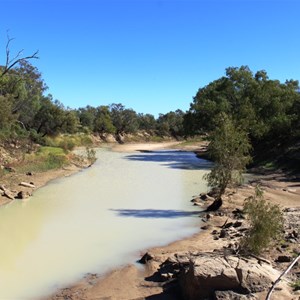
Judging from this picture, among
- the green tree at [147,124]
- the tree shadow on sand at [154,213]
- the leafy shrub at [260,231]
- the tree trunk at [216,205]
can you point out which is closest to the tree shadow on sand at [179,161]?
the tree shadow on sand at [154,213]

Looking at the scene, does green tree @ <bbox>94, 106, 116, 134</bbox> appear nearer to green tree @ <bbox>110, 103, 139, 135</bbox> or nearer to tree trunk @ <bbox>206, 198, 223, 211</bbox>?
green tree @ <bbox>110, 103, 139, 135</bbox>

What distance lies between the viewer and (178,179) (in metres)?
34.3

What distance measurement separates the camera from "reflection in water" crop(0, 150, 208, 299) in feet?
41.3

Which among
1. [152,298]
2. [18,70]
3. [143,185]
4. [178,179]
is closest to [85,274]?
[152,298]

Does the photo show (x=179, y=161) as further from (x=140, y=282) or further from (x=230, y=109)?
(x=140, y=282)

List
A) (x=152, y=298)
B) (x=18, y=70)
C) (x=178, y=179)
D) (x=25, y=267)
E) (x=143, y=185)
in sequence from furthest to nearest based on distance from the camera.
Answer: (x=18, y=70)
(x=178, y=179)
(x=143, y=185)
(x=25, y=267)
(x=152, y=298)

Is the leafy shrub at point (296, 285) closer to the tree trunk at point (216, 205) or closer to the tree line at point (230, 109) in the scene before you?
the tree trunk at point (216, 205)

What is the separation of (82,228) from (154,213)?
4.52m

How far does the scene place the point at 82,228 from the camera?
17750mm

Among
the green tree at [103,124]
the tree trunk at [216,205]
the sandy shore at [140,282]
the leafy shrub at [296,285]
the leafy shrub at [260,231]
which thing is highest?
the green tree at [103,124]

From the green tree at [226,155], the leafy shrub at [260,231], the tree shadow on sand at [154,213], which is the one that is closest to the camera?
the leafy shrub at [260,231]

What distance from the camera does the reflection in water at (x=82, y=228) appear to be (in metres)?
12.6

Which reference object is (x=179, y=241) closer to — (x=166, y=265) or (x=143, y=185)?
(x=166, y=265)

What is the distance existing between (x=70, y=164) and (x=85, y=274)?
96.2 feet
